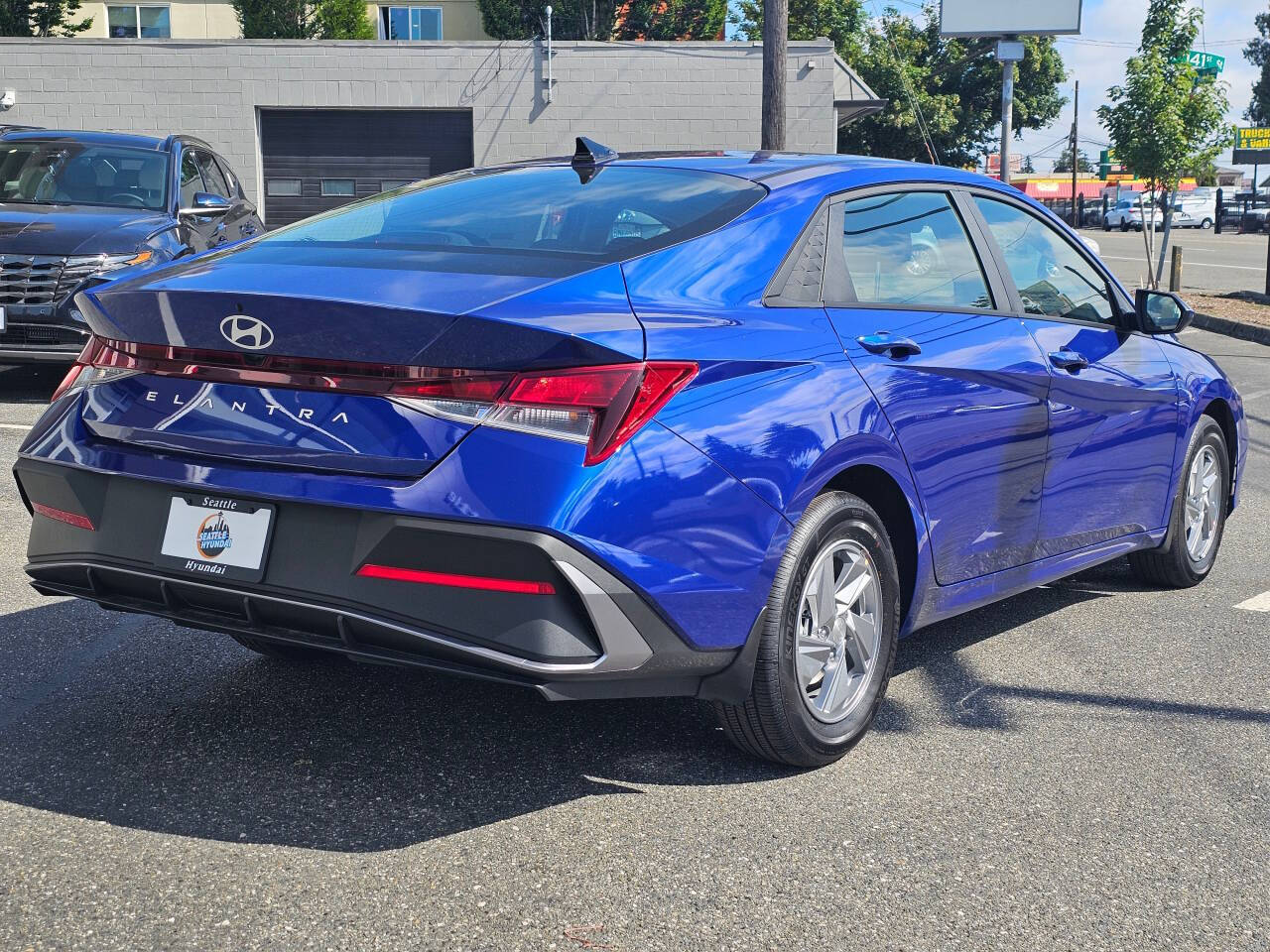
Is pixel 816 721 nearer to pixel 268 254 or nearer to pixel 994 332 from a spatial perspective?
pixel 994 332

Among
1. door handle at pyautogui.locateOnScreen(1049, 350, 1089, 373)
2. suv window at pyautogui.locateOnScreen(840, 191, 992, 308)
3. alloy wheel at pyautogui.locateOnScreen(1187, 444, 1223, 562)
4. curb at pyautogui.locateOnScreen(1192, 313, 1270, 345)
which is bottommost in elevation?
curb at pyautogui.locateOnScreen(1192, 313, 1270, 345)

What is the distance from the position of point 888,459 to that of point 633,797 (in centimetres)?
108

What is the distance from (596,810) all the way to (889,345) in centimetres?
144

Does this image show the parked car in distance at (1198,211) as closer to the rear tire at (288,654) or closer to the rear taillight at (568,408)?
the rear tire at (288,654)

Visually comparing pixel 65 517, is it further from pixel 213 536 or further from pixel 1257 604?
pixel 1257 604

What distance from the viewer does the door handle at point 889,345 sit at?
387cm

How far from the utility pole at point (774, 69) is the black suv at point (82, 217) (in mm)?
8915

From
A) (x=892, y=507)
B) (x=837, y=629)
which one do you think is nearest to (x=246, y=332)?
(x=837, y=629)

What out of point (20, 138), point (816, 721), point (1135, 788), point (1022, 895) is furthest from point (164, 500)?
point (20, 138)

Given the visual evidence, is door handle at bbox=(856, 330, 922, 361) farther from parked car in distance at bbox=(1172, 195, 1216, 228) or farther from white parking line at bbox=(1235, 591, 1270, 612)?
parked car in distance at bbox=(1172, 195, 1216, 228)

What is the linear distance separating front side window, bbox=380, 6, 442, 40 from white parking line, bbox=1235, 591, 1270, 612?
38101mm

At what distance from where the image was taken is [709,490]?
324 cm

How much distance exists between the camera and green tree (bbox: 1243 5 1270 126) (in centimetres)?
11506

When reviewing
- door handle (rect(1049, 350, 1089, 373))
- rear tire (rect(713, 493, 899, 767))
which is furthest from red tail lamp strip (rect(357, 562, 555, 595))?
door handle (rect(1049, 350, 1089, 373))
